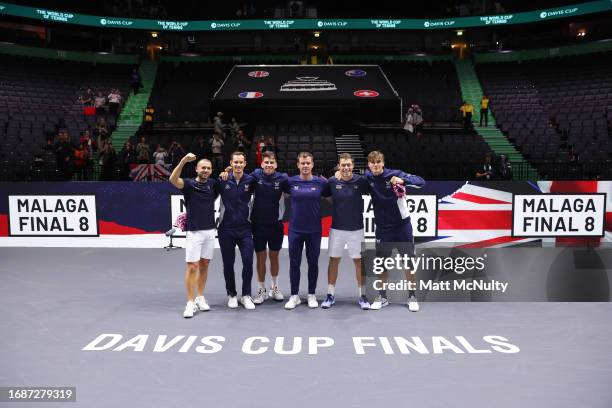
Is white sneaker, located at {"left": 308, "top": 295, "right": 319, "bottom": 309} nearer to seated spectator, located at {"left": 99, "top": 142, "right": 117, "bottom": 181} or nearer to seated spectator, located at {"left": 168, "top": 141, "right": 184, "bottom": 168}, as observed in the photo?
seated spectator, located at {"left": 99, "top": 142, "right": 117, "bottom": 181}

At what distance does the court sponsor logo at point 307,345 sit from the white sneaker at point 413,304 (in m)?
0.98

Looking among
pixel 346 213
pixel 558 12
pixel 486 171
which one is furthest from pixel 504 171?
pixel 558 12

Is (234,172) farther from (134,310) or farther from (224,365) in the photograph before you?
(224,365)

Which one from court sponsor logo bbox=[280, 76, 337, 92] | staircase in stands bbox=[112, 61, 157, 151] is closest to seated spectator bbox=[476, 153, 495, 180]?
court sponsor logo bbox=[280, 76, 337, 92]

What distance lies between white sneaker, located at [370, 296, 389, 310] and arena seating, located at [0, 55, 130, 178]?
33.1 feet

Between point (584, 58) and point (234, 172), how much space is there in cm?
2597

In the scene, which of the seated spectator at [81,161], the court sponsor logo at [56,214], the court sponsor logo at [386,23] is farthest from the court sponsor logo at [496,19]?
the court sponsor logo at [56,214]

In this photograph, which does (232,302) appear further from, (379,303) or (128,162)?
(128,162)

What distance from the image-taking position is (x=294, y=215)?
21.4 feet

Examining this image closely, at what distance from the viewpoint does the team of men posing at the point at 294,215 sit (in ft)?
21.0

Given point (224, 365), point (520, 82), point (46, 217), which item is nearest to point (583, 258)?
point (224, 365)

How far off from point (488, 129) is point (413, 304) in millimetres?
18372

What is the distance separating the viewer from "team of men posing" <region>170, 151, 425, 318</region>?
6.40 m

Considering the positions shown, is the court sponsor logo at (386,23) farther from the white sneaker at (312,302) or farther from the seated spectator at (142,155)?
the white sneaker at (312,302)
